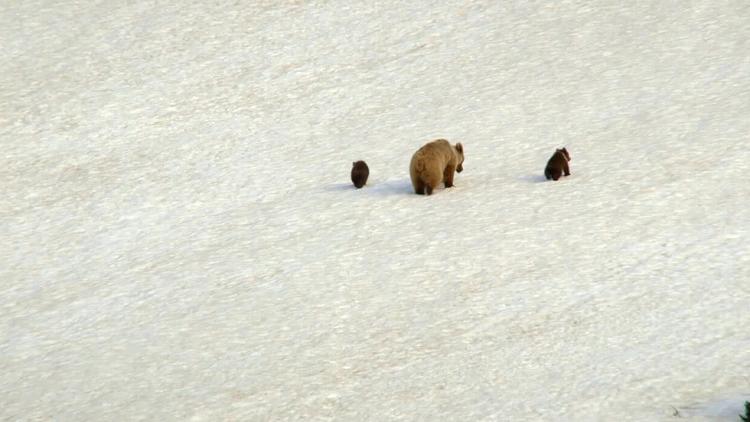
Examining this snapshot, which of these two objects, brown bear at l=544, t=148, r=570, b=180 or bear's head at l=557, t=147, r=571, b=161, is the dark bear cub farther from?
bear's head at l=557, t=147, r=571, b=161

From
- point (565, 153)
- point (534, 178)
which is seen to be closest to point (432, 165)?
point (534, 178)

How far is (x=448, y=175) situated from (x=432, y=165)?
509 millimetres

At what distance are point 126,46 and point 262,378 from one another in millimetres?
13744

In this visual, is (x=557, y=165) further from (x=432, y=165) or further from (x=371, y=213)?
(x=371, y=213)

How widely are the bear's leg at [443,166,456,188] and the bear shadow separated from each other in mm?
825

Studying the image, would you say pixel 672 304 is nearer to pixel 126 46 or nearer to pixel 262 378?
pixel 262 378

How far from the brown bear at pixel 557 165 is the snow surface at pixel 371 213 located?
0.95 ft

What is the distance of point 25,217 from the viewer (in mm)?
16078

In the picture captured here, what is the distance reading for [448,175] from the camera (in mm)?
14945

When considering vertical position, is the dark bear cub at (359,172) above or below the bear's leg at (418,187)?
above

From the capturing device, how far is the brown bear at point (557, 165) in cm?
1477

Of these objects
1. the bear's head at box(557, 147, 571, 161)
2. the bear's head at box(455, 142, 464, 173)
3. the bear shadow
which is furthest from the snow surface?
the bear's head at box(557, 147, 571, 161)

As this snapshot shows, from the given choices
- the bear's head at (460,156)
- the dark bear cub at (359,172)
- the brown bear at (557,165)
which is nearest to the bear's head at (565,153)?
the brown bear at (557,165)

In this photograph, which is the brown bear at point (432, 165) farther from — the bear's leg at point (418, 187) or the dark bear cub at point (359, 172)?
the dark bear cub at point (359, 172)
